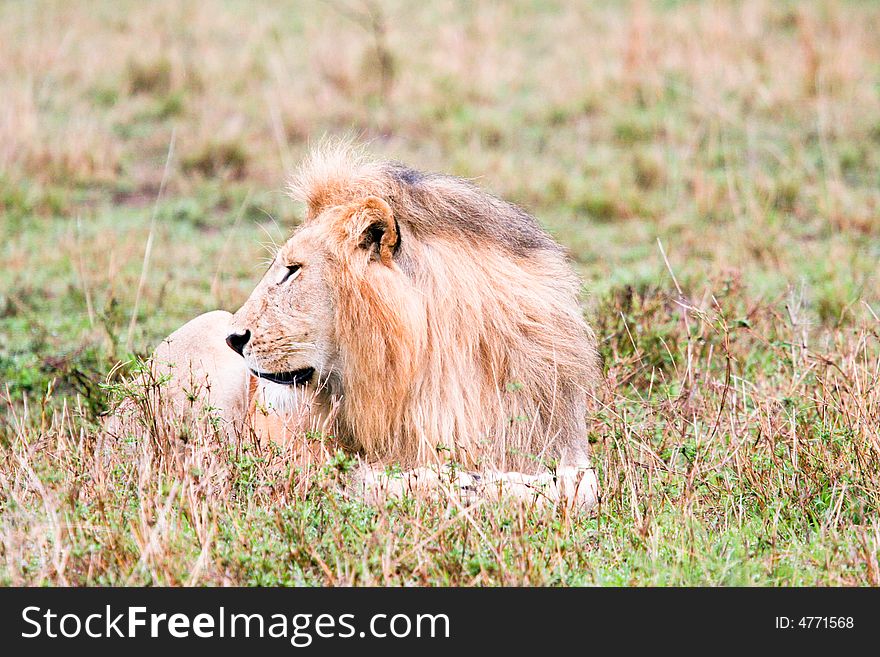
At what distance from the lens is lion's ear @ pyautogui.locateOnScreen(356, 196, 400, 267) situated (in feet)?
12.3

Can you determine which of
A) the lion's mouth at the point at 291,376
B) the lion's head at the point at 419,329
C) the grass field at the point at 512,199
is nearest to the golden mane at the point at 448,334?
the lion's head at the point at 419,329

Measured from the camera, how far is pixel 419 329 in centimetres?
378

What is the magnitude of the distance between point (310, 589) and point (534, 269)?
53.1 inches

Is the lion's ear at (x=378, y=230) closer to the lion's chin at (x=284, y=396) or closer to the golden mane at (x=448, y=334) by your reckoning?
the golden mane at (x=448, y=334)

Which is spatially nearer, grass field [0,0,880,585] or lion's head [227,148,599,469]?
grass field [0,0,880,585]

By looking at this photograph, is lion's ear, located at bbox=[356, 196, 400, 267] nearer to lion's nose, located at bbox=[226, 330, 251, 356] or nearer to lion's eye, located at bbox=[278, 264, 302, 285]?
lion's eye, located at bbox=[278, 264, 302, 285]

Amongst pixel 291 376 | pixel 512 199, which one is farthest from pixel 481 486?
pixel 512 199

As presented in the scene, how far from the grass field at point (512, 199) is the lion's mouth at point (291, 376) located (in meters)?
0.25

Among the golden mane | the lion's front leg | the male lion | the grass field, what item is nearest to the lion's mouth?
the male lion

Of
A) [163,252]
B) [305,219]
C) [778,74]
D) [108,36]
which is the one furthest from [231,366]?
[108,36]

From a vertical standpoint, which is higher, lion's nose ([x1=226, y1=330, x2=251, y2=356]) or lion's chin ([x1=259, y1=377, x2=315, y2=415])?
lion's nose ([x1=226, y1=330, x2=251, y2=356])

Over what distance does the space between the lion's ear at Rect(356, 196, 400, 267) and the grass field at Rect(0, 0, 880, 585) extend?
720mm

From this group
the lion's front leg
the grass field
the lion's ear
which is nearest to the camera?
the grass field

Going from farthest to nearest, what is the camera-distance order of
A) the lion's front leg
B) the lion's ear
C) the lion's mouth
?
the lion's mouth → the lion's ear → the lion's front leg
